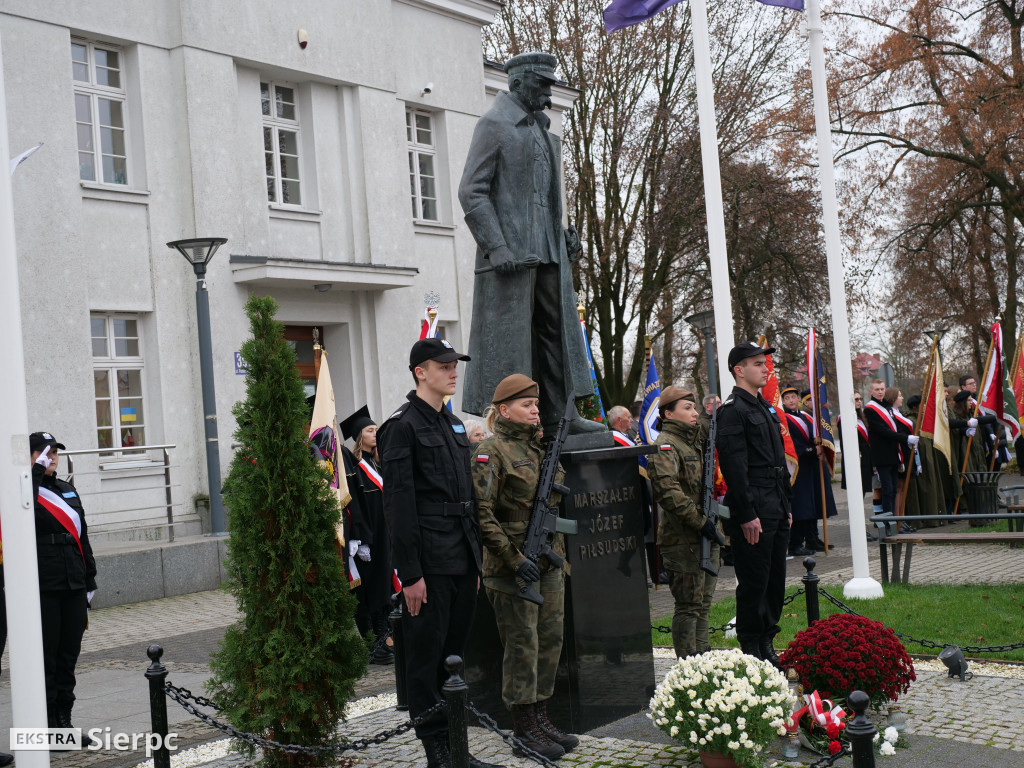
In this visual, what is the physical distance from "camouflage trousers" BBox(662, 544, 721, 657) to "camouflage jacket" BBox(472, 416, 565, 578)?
1.64 meters

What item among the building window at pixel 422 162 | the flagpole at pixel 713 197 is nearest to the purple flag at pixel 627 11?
the flagpole at pixel 713 197

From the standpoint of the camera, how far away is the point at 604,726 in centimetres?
696

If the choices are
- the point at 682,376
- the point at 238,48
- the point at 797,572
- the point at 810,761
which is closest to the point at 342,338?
the point at 238,48

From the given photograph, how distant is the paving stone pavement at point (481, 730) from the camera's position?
6188mm

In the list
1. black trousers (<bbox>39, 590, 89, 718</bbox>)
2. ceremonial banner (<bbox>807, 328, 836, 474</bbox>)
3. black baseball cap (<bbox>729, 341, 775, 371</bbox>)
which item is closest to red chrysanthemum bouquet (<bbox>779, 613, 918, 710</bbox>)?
black baseball cap (<bbox>729, 341, 775, 371</bbox>)

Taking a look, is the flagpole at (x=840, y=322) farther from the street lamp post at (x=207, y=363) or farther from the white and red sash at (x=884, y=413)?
the street lamp post at (x=207, y=363)

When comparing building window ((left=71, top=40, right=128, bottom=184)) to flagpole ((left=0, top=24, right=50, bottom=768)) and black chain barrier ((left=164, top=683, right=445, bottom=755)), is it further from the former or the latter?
black chain barrier ((left=164, top=683, right=445, bottom=755))

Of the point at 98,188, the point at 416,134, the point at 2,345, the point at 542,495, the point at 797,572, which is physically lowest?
the point at 797,572

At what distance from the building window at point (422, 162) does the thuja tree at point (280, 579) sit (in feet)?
54.7

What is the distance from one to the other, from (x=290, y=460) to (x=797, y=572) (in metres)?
8.59

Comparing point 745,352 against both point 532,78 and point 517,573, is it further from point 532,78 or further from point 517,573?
point 517,573

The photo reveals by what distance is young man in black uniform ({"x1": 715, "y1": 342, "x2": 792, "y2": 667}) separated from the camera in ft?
25.6

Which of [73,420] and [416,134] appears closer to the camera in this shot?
[73,420]

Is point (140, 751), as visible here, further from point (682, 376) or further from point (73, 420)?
point (682, 376)
